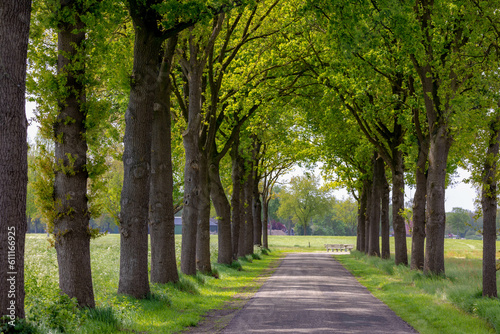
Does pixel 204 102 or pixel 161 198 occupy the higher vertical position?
pixel 204 102

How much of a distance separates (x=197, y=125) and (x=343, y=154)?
20.6m

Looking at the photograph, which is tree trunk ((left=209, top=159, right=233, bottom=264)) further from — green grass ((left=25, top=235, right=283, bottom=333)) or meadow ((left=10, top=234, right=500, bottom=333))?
green grass ((left=25, top=235, right=283, bottom=333))

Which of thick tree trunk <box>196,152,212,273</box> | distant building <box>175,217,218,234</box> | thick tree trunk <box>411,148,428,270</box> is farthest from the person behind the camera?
distant building <box>175,217,218,234</box>

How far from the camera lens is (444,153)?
63.9 feet

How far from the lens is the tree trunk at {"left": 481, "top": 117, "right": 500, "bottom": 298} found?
13.5 m

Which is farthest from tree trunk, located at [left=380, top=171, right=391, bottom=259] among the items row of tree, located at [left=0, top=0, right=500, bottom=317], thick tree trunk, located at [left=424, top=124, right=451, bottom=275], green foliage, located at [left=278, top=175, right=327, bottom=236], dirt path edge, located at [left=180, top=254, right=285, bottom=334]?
green foliage, located at [left=278, top=175, right=327, bottom=236]

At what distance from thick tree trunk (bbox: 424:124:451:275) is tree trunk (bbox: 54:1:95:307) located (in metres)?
13.5

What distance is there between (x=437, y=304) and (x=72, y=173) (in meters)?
10.1

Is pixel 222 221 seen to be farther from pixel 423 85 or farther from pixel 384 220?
pixel 423 85

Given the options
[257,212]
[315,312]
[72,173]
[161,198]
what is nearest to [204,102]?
[161,198]

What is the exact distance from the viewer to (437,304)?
13992mm

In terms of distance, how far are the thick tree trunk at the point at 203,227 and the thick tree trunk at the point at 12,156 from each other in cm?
1419

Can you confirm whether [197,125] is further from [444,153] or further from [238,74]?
[444,153]

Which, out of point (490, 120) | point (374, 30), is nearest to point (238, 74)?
point (374, 30)
